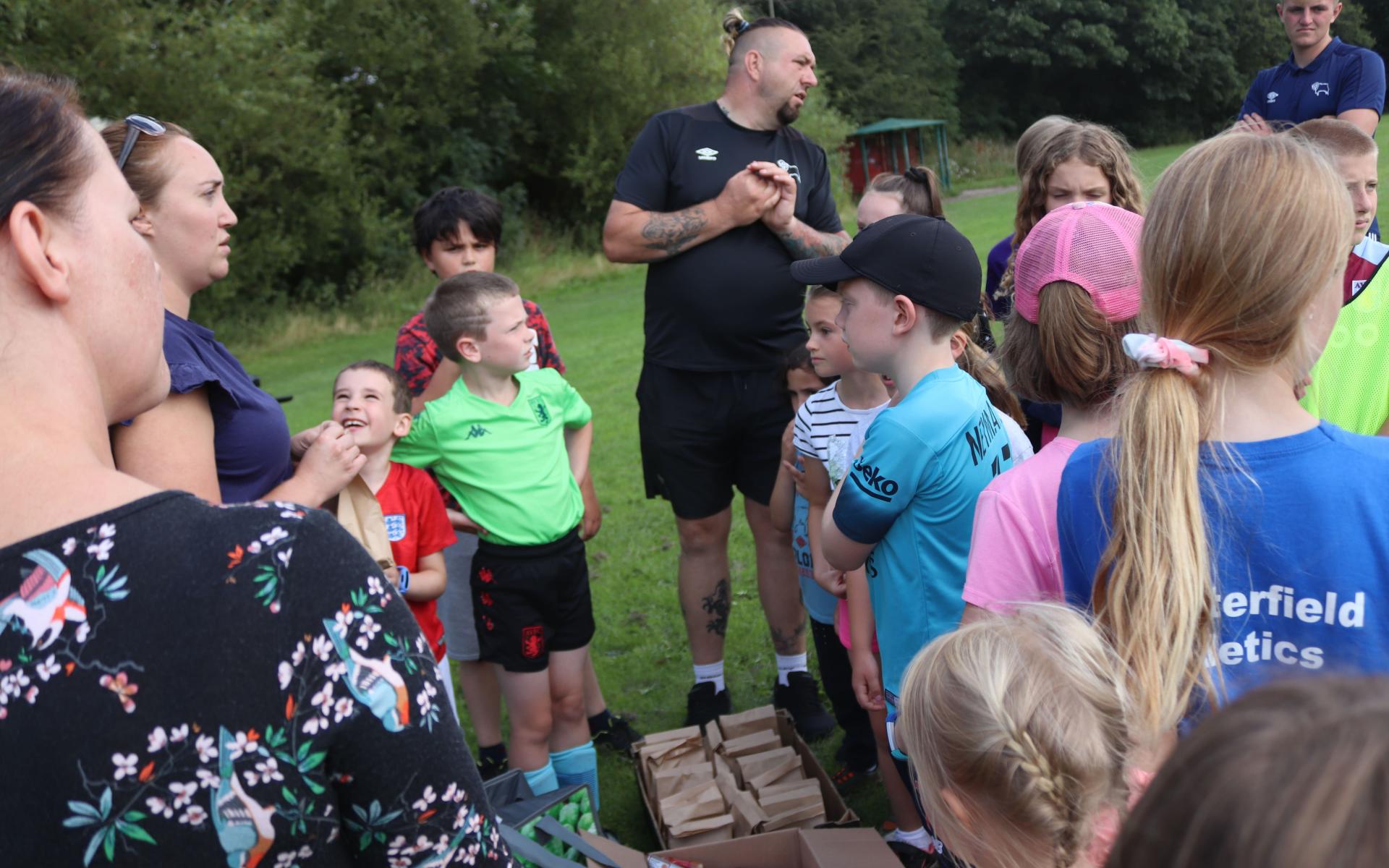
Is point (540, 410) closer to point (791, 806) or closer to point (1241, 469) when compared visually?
point (791, 806)

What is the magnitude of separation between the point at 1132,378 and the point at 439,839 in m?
1.20

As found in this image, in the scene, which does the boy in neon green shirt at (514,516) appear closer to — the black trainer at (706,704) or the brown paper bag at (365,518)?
the brown paper bag at (365,518)

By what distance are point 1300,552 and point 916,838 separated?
2.00 m

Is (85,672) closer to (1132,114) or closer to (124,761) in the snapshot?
(124,761)

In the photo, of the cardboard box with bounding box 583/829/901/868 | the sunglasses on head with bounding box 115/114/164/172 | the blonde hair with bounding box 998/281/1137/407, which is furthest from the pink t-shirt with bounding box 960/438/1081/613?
the sunglasses on head with bounding box 115/114/164/172

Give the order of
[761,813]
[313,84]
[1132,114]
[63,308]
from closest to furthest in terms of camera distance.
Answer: [63,308]
[761,813]
[313,84]
[1132,114]

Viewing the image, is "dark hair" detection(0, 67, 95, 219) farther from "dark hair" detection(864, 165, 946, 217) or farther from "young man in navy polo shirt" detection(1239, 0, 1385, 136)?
"young man in navy polo shirt" detection(1239, 0, 1385, 136)

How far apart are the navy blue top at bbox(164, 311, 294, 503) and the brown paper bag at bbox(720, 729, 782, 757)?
194 centimetres

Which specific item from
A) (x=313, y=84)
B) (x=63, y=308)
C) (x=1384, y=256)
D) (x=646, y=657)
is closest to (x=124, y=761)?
(x=63, y=308)

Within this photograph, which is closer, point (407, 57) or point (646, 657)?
point (646, 657)

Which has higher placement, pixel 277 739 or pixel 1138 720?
pixel 277 739

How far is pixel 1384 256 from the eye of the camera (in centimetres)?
295

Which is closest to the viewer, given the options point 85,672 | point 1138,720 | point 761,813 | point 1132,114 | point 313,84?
point 85,672

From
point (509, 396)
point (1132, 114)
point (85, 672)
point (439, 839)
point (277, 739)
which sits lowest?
point (1132, 114)
